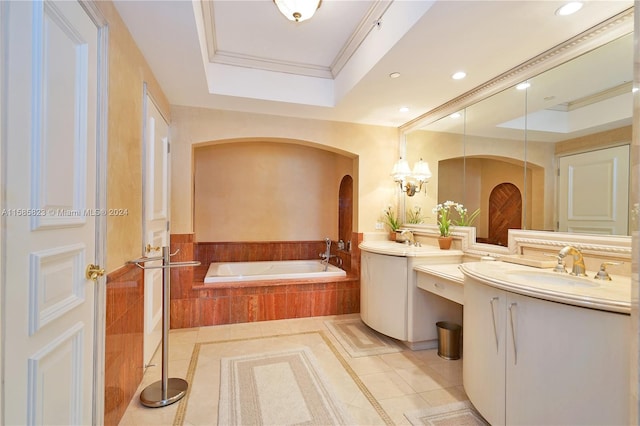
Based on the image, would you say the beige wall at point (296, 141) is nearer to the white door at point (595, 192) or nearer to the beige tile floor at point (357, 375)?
the beige tile floor at point (357, 375)

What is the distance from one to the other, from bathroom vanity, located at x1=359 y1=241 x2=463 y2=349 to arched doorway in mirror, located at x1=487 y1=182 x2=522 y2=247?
389 mm

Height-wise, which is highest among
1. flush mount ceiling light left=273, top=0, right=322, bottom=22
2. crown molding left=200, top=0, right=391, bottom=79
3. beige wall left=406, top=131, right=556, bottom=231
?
crown molding left=200, top=0, right=391, bottom=79

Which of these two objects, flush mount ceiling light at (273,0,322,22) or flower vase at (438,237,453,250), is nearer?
flush mount ceiling light at (273,0,322,22)

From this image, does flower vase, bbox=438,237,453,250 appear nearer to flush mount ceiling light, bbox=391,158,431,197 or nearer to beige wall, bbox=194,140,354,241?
flush mount ceiling light, bbox=391,158,431,197

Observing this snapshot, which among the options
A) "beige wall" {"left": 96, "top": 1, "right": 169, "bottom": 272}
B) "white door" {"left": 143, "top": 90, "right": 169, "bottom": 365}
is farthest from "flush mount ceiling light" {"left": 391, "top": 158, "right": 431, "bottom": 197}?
"beige wall" {"left": 96, "top": 1, "right": 169, "bottom": 272}

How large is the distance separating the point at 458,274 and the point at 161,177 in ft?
8.66

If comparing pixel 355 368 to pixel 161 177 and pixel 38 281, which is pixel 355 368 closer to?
pixel 38 281

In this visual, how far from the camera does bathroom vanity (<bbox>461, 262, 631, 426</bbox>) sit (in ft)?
3.80

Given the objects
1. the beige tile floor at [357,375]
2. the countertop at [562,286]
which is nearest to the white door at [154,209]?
the beige tile floor at [357,375]

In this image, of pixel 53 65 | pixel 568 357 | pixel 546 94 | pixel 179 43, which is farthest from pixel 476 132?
pixel 53 65

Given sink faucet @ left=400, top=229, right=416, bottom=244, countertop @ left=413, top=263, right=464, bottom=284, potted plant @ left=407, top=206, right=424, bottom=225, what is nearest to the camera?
countertop @ left=413, top=263, right=464, bottom=284

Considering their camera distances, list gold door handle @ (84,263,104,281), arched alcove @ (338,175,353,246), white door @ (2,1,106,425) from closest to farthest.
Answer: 1. white door @ (2,1,106,425)
2. gold door handle @ (84,263,104,281)
3. arched alcove @ (338,175,353,246)

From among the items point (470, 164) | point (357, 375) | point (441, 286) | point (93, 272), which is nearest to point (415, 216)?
point (470, 164)

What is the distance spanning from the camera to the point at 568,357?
126 cm
